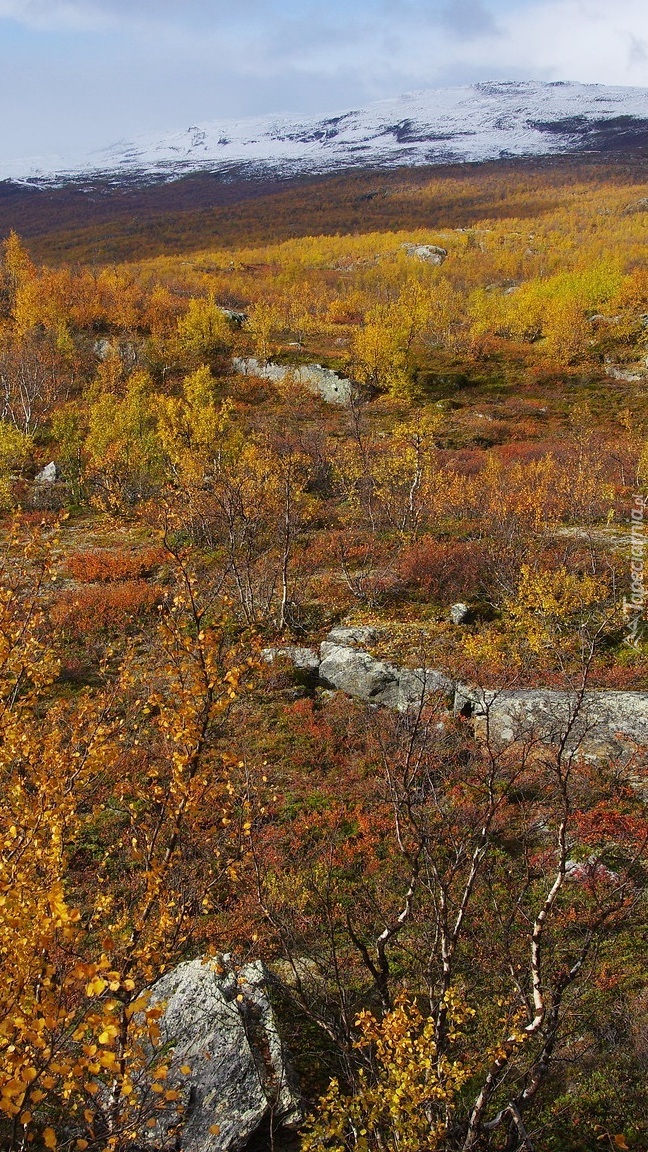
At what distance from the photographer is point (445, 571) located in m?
20.8

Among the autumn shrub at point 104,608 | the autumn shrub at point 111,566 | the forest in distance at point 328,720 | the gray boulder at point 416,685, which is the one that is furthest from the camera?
the autumn shrub at point 111,566

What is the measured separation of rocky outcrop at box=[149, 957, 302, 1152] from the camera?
5.82m

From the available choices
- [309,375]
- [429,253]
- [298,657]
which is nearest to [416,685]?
[298,657]

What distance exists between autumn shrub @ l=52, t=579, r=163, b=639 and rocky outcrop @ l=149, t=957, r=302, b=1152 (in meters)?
13.5

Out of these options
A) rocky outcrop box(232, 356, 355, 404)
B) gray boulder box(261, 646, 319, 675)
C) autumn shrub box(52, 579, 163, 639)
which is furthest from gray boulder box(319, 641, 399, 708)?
rocky outcrop box(232, 356, 355, 404)

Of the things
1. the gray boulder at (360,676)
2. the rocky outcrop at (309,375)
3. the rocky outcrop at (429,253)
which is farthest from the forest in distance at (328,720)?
the rocky outcrop at (429,253)

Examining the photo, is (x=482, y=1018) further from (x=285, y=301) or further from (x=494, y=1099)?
(x=285, y=301)

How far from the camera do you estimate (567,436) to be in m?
38.8

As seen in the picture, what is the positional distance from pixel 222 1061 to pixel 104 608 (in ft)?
51.4

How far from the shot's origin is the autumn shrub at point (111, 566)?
23000 mm

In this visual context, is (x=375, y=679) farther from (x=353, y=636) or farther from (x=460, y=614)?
(x=460, y=614)

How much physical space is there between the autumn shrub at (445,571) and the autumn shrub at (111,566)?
8921mm

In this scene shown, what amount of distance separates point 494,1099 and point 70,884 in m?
6.83

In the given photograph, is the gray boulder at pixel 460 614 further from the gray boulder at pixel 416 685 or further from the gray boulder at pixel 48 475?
the gray boulder at pixel 48 475
